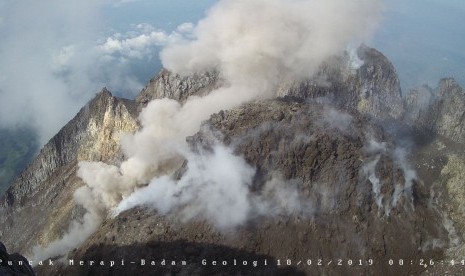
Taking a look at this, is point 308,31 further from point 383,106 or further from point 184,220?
point 184,220

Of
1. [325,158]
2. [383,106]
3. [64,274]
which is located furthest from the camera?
[383,106]

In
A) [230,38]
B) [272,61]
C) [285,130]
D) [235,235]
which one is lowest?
[235,235]

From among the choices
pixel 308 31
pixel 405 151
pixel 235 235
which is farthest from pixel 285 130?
pixel 308 31

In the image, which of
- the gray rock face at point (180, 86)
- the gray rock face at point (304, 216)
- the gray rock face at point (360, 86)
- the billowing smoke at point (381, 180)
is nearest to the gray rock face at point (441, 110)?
the gray rock face at point (360, 86)

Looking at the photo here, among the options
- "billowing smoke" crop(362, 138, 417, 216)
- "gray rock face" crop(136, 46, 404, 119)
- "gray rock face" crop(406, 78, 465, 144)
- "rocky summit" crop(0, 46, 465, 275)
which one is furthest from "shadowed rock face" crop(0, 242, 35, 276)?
"gray rock face" crop(406, 78, 465, 144)

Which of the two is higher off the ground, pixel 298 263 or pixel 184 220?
pixel 184 220

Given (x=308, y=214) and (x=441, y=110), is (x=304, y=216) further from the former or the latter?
(x=441, y=110)

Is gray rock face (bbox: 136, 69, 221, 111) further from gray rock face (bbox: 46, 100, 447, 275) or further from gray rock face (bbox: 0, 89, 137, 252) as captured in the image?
gray rock face (bbox: 46, 100, 447, 275)
